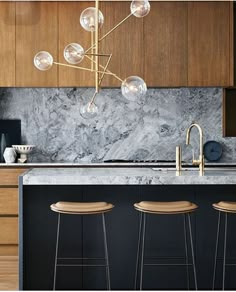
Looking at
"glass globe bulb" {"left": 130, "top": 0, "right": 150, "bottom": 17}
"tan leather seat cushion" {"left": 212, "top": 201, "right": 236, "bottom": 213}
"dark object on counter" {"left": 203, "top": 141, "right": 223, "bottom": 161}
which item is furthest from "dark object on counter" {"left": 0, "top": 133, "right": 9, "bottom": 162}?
"tan leather seat cushion" {"left": 212, "top": 201, "right": 236, "bottom": 213}

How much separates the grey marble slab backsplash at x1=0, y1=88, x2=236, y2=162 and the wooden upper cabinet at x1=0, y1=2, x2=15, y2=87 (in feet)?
1.38

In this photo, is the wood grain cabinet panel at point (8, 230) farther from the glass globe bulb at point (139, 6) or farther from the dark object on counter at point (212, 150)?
the glass globe bulb at point (139, 6)

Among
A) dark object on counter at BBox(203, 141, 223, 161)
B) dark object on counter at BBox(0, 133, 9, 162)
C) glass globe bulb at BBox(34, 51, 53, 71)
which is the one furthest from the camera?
dark object on counter at BBox(203, 141, 223, 161)

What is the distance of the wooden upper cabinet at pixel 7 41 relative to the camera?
5.53m

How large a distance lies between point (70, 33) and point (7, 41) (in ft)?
2.20

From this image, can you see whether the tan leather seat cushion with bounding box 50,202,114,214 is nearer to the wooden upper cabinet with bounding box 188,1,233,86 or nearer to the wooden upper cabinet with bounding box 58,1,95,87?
the wooden upper cabinet with bounding box 58,1,95,87

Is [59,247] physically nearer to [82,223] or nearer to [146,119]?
[82,223]

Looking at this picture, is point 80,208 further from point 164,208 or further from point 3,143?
point 3,143

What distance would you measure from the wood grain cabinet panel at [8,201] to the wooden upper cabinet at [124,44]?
159 centimetres

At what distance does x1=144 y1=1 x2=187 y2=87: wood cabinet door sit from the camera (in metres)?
5.57

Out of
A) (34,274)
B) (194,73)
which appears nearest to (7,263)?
(34,274)

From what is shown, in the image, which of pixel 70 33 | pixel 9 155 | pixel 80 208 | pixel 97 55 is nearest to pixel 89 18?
pixel 97 55

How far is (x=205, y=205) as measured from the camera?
3.62 meters

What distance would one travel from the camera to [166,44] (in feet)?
18.3
